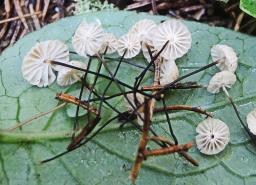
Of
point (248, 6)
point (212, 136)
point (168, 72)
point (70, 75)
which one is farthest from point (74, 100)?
point (248, 6)

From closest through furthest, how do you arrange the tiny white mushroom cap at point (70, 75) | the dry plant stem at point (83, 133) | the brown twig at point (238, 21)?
1. the dry plant stem at point (83, 133)
2. the tiny white mushroom cap at point (70, 75)
3. the brown twig at point (238, 21)

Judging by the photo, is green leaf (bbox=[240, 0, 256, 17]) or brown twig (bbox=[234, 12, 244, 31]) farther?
brown twig (bbox=[234, 12, 244, 31])

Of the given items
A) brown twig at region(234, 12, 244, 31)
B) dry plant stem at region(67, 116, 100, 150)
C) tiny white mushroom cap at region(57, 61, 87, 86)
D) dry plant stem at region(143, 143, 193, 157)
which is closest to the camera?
dry plant stem at region(143, 143, 193, 157)

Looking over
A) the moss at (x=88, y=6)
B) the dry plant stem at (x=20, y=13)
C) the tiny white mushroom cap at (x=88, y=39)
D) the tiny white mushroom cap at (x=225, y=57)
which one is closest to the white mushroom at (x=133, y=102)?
the tiny white mushroom cap at (x=88, y=39)

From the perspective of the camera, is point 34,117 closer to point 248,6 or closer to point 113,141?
point 113,141

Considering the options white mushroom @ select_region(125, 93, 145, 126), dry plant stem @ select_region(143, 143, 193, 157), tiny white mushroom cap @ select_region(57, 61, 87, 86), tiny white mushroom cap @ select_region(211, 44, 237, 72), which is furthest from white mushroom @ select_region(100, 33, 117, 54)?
dry plant stem @ select_region(143, 143, 193, 157)

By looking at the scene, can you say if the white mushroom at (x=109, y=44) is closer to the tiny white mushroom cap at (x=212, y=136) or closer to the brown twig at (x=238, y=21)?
the tiny white mushroom cap at (x=212, y=136)

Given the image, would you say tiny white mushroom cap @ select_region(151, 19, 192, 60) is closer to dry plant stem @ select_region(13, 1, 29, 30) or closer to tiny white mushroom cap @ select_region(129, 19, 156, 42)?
tiny white mushroom cap @ select_region(129, 19, 156, 42)
